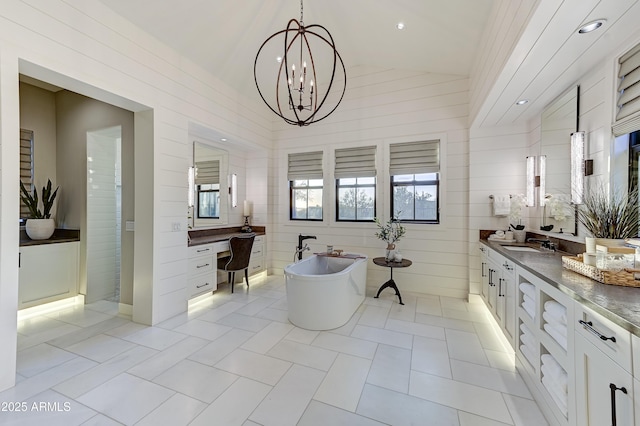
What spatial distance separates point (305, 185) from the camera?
5207 mm

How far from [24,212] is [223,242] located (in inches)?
108

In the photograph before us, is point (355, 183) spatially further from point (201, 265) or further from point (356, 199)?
point (201, 265)

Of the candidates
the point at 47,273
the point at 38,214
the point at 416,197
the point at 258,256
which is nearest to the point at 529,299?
the point at 416,197

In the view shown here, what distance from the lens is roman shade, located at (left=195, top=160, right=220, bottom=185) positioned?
4.48 meters

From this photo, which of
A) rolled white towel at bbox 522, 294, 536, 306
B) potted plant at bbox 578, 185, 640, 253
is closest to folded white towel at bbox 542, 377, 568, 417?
rolled white towel at bbox 522, 294, 536, 306

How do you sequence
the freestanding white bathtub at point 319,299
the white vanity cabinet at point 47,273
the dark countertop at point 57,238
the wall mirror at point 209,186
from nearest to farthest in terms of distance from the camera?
the freestanding white bathtub at point 319,299 → the white vanity cabinet at point 47,273 → the dark countertop at point 57,238 → the wall mirror at point 209,186

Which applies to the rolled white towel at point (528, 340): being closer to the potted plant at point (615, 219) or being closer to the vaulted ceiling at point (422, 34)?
the potted plant at point (615, 219)

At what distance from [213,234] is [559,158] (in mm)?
4972

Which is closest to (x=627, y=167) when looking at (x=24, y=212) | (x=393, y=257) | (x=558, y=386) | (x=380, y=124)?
(x=558, y=386)

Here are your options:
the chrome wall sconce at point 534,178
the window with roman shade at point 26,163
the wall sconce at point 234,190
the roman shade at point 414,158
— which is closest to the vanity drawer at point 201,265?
the wall sconce at point 234,190

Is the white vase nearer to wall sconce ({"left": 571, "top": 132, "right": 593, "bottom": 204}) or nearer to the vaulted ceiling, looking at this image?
the vaulted ceiling

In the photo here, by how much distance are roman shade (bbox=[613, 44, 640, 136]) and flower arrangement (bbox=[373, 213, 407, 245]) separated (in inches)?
102

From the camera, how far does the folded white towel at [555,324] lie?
1.49 metres

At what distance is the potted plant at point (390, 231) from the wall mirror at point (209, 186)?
112 inches
